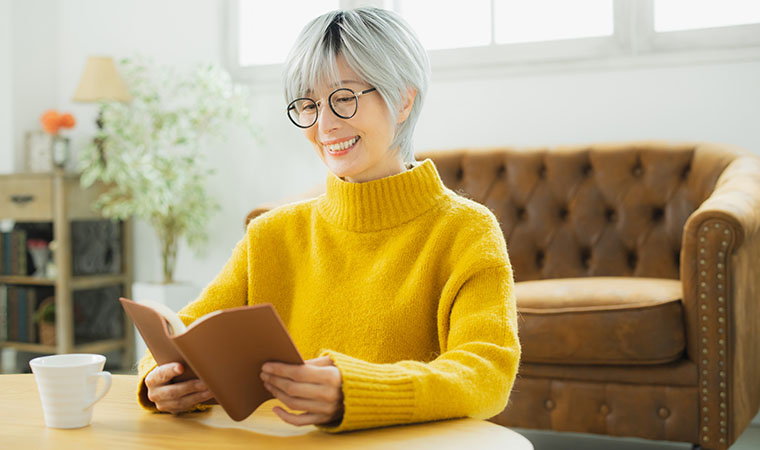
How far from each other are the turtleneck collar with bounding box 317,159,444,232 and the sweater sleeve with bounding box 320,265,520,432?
0.54ft

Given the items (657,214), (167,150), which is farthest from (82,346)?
(657,214)

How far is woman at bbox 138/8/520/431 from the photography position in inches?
39.7

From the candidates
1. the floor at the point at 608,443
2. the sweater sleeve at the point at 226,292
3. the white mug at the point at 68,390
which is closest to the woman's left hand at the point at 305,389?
the white mug at the point at 68,390

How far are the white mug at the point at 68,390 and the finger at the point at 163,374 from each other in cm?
6

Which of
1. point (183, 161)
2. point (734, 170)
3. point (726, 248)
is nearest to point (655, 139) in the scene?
point (734, 170)

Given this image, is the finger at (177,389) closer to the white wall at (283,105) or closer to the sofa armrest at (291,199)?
the sofa armrest at (291,199)

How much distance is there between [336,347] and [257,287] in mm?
157

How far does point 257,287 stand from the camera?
1.18 meters

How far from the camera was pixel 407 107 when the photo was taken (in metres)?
1.19

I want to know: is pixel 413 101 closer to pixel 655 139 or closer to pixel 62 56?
pixel 655 139

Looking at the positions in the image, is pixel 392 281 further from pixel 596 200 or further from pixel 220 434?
pixel 596 200

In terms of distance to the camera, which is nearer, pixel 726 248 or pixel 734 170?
pixel 726 248

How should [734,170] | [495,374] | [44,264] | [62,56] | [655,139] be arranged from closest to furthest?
1. [495,374]
2. [734,170]
3. [655,139]
4. [44,264]
5. [62,56]

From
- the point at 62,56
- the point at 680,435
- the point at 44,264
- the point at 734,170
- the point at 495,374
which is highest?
the point at 62,56
